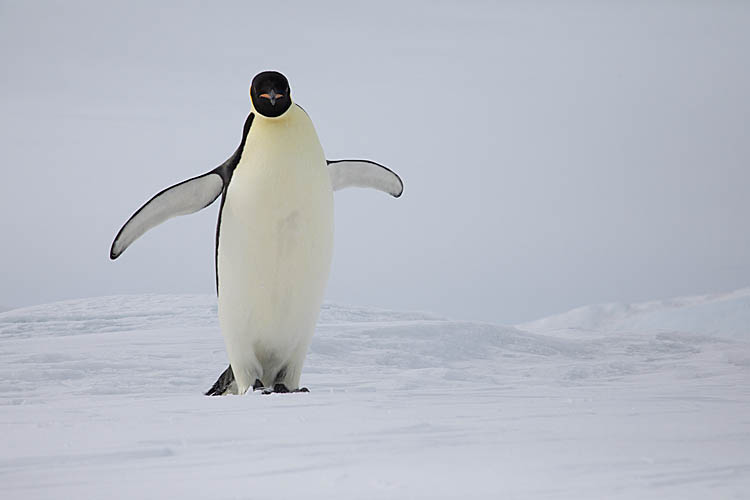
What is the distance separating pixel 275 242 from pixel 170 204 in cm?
84

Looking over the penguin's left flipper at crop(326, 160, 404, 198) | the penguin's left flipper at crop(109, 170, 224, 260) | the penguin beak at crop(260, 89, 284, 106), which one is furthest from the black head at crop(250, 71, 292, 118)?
the penguin's left flipper at crop(326, 160, 404, 198)

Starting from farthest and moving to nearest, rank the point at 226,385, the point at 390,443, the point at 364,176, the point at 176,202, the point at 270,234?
the point at 364,176, the point at 226,385, the point at 176,202, the point at 270,234, the point at 390,443

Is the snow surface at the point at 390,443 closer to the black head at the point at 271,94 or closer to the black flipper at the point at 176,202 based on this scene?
the black flipper at the point at 176,202

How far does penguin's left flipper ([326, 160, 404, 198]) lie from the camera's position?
4910 mm

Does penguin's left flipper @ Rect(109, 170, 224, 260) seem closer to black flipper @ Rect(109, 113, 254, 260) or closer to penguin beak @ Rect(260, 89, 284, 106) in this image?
black flipper @ Rect(109, 113, 254, 260)

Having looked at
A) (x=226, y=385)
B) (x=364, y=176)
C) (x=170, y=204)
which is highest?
(x=364, y=176)

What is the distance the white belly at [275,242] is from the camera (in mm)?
3938

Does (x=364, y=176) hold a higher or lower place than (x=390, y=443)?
higher

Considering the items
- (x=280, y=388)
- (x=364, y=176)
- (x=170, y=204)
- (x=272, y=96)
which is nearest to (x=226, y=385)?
(x=280, y=388)

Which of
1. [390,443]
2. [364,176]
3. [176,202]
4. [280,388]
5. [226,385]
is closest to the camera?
[390,443]

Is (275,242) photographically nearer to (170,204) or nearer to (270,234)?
(270,234)

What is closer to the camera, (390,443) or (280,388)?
(390,443)

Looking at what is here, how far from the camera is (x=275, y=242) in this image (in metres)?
3.94

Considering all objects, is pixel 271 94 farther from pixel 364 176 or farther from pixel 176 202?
pixel 364 176
